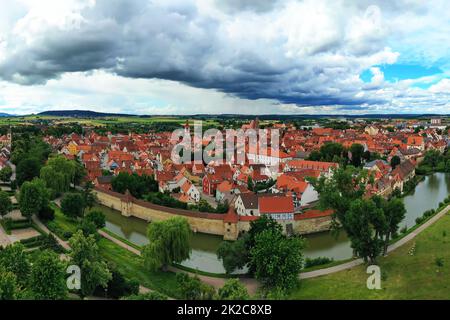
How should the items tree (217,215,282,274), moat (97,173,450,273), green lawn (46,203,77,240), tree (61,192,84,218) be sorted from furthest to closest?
tree (61,192,84,218), green lawn (46,203,77,240), moat (97,173,450,273), tree (217,215,282,274)

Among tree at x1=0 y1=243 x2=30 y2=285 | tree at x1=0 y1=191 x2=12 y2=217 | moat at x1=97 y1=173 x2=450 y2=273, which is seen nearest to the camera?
tree at x1=0 y1=243 x2=30 y2=285

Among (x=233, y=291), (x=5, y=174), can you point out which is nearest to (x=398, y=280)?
(x=233, y=291)

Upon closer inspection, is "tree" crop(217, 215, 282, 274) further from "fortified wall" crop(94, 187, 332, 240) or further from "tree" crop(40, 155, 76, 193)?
"tree" crop(40, 155, 76, 193)

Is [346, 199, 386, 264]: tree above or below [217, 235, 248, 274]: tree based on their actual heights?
above

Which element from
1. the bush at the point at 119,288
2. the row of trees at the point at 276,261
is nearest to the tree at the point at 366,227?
the row of trees at the point at 276,261

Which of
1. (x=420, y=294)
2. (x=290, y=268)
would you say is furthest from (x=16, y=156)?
(x=420, y=294)

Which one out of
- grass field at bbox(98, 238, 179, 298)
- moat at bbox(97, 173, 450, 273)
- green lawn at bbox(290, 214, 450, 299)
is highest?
green lawn at bbox(290, 214, 450, 299)

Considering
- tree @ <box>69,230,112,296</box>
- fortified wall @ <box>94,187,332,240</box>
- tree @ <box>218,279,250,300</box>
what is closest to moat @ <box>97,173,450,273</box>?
fortified wall @ <box>94,187,332,240</box>
